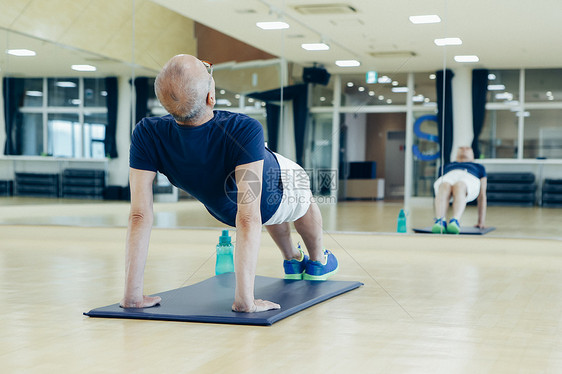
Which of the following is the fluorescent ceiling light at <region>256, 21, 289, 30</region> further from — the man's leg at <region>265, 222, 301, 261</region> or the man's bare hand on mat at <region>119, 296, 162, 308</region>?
the man's bare hand on mat at <region>119, 296, 162, 308</region>

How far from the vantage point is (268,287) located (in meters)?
2.73

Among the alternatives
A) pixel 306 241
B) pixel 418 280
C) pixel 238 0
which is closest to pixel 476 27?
pixel 238 0

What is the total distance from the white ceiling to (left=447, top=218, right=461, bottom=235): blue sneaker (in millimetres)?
1226

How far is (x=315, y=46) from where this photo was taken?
5316mm

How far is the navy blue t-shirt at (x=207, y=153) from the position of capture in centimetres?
219

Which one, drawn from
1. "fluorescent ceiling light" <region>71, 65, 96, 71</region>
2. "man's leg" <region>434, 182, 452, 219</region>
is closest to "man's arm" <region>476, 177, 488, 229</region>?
"man's leg" <region>434, 182, 452, 219</region>

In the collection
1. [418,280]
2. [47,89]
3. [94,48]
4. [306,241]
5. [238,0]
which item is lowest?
[418,280]

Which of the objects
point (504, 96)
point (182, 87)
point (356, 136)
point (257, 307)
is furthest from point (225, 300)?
point (504, 96)

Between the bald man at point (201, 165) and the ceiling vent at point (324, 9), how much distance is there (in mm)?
3081

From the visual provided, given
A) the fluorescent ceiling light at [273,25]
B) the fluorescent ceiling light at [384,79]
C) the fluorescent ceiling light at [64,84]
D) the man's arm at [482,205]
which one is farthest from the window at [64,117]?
the man's arm at [482,205]

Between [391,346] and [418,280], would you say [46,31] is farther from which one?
[391,346]

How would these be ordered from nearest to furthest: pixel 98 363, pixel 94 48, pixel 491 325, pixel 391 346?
pixel 98 363 → pixel 391 346 → pixel 491 325 → pixel 94 48

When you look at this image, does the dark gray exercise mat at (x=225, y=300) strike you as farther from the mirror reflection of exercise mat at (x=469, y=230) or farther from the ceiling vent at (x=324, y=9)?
the ceiling vent at (x=324, y=9)

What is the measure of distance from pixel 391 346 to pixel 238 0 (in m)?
4.27
